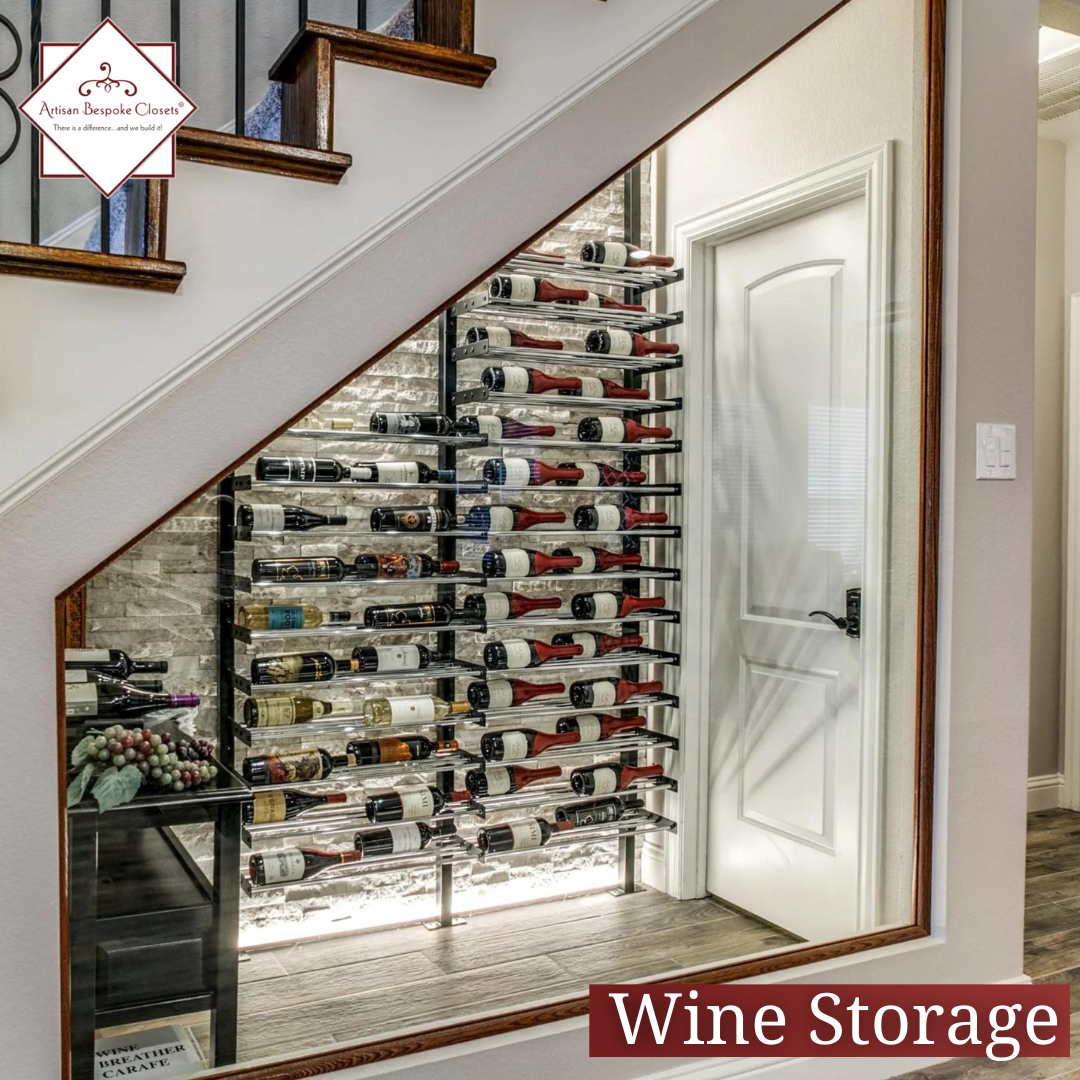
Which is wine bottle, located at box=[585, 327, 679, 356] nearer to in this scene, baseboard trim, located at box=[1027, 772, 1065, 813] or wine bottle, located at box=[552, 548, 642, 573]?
wine bottle, located at box=[552, 548, 642, 573]

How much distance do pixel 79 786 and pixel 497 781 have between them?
0.75 m

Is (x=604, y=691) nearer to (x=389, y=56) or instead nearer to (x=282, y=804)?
(x=282, y=804)

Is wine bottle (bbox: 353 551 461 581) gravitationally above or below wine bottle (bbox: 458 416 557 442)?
below

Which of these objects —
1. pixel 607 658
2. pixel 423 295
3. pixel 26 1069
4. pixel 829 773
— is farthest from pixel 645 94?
pixel 26 1069

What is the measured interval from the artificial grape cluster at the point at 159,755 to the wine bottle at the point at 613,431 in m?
→ 0.87

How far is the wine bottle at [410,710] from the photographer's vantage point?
6.02 feet

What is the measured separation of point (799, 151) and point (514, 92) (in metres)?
0.80

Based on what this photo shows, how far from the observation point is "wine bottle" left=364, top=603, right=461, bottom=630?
1.82 m

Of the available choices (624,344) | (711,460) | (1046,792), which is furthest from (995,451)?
(1046,792)

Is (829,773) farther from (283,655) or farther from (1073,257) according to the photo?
(1073,257)

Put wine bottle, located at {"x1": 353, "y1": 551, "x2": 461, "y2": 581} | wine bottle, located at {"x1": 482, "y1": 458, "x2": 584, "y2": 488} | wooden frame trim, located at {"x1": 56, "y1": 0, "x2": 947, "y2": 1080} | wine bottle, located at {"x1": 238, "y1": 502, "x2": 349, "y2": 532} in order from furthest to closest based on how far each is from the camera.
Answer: wooden frame trim, located at {"x1": 56, "y1": 0, "x2": 947, "y2": 1080}, wine bottle, located at {"x1": 482, "y1": 458, "x2": 584, "y2": 488}, wine bottle, located at {"x1": 353, "y1": 551, "x2": 461, "y2": 581}, wine bottle, located at {"x1": 238, "y1": 502, "x2": 349, "y2": 532}

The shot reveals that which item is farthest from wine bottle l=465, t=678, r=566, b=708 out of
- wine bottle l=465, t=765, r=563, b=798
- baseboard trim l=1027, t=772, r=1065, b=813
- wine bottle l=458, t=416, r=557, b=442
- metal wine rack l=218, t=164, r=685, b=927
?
baseboard trim l=1027, t=772, r=1065, b=813

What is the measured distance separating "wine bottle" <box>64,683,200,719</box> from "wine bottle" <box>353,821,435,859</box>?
15.6 inches

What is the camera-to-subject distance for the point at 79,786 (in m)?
1.55
